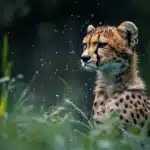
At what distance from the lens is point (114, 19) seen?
1474 cm

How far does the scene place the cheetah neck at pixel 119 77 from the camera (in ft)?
24.1

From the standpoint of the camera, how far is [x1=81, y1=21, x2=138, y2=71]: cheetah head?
7.35 metres

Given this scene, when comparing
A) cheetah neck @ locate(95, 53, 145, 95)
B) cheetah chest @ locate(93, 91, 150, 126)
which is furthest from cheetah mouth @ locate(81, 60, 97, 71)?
cheetah chest @ locate(93, 91, 150, 126)

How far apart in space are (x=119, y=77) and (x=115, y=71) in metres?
0.06

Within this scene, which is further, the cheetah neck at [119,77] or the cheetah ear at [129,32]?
the cheetah ear at [129,32]

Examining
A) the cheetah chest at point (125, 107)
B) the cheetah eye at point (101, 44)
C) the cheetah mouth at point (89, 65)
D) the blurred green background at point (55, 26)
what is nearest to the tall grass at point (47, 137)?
the cheetah chest at point (125, 107)

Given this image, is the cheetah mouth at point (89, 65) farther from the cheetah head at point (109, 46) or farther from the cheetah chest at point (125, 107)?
the cheetah chest at point (125, 107)

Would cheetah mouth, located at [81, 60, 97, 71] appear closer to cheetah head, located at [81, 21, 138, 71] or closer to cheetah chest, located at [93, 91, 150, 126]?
cheetah head, located at [81, 21, 138, 71]

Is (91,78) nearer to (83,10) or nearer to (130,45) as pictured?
(83,10)

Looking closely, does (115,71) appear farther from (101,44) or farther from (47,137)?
(47,137)


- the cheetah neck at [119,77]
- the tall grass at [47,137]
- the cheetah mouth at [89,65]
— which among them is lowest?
the tall grass at [47,137]

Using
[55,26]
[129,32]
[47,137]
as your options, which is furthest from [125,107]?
[55,26]

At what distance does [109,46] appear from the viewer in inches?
294

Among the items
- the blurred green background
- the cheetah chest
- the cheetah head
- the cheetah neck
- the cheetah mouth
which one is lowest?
the cheetah chest
